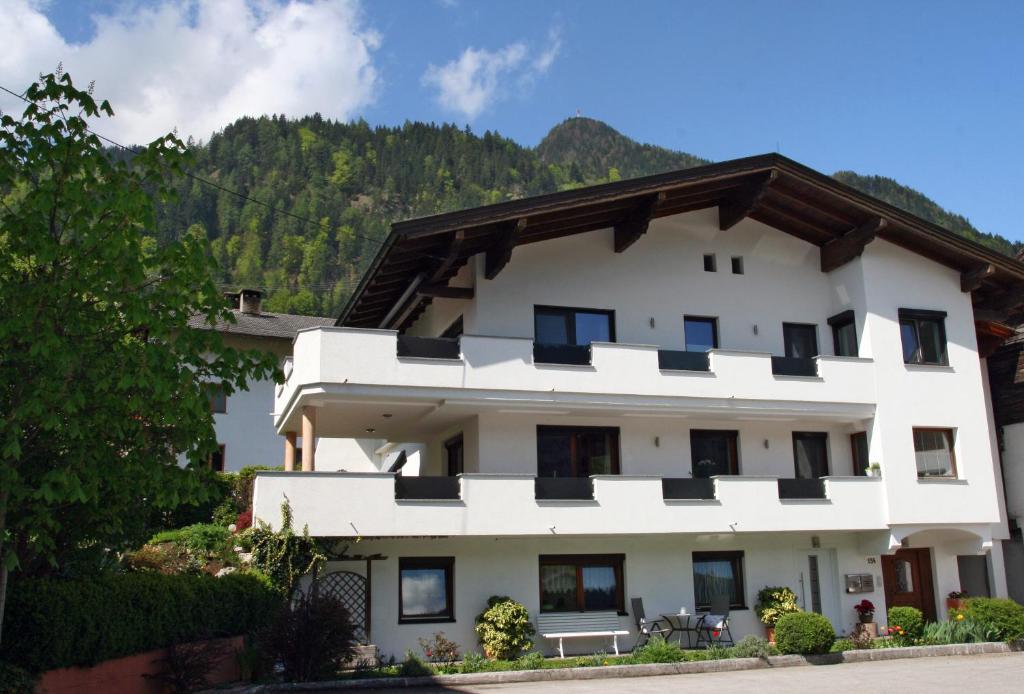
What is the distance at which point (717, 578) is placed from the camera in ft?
73.3

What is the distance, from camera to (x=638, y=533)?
20.8 m

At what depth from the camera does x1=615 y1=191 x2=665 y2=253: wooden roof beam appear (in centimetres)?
2188

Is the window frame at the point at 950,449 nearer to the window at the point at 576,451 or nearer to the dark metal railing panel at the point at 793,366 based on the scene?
the dark metal railing panel at the point at 793,366

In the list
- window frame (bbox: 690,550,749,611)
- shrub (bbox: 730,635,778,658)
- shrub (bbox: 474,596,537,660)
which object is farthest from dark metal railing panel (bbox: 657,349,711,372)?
shrub (bbox: 474,596,537,660)

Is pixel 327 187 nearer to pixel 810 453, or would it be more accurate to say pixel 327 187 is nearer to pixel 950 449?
pixel 810 453

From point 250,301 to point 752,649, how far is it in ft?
105

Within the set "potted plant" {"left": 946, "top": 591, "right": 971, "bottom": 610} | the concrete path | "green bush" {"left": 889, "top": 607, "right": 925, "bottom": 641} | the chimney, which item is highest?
the chimney

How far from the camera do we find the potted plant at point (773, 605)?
21.6 m

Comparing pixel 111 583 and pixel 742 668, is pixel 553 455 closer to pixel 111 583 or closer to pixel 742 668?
pixel 742 668

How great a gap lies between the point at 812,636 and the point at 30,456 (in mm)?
14827

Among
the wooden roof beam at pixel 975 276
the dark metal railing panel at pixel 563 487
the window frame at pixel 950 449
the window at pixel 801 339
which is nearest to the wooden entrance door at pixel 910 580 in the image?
the window frame at pixel 950 449

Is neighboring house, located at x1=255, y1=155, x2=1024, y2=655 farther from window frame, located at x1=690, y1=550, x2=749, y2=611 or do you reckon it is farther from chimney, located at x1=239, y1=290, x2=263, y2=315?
chimney, located at x1=239, y1=290, x2=263, y2=315

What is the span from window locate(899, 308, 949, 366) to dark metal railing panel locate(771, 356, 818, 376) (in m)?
2.58

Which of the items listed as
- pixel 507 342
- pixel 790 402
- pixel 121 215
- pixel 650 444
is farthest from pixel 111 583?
pixel 790 402
